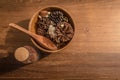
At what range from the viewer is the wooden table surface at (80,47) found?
98 centimetres

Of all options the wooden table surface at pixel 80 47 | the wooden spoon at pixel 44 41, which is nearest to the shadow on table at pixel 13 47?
the wooden table surface at pixel 80 47

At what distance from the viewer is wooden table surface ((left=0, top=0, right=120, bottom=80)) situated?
38.5 inches

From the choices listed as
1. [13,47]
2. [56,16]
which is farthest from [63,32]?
[13,47]

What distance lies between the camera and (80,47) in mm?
989

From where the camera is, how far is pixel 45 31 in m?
0.94

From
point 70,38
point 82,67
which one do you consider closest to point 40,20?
point 70,38

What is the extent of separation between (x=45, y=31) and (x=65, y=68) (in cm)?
20

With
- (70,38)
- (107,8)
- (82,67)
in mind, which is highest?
(107,8)

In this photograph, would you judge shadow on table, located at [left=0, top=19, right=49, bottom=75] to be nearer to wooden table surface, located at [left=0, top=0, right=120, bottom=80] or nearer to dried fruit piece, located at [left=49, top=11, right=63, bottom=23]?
wooden table surface, located at [left=0, top=0, right=120, bottom=80]

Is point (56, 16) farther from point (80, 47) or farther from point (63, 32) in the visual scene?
point (80, 47)

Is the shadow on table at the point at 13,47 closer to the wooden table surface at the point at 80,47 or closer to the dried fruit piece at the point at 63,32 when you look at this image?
the wooden table surface at the point at 80,47

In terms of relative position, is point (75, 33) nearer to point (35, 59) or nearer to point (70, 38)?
point (70, 38)

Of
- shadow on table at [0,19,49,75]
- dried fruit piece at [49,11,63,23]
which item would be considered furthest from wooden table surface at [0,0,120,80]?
dried fruit piece at [49,11,63,23]

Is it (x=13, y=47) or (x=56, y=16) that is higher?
(x=56, y=16)
